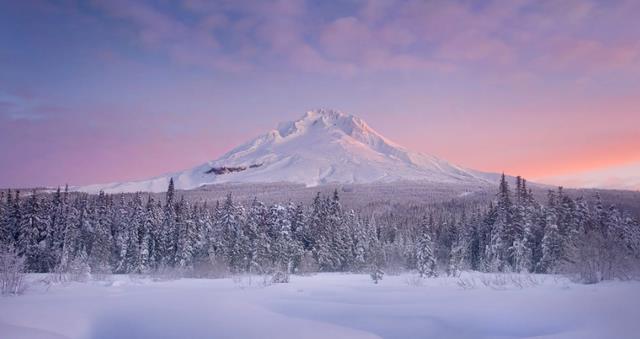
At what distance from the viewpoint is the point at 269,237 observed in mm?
50031

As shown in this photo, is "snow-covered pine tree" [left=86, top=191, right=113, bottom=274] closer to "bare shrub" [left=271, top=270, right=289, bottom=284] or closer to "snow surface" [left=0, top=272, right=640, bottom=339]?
"bare shrub" [left=271, top=270, right=289, bottom=284]

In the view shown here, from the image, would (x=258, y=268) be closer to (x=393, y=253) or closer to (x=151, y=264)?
(x=151, y=264)

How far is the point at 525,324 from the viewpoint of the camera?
33.8ft

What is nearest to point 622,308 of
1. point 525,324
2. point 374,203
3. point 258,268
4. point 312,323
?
point 525,324

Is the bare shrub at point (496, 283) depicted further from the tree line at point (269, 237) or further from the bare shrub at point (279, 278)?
the tree line at point (269, 237)

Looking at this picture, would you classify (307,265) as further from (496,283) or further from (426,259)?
(496,283)

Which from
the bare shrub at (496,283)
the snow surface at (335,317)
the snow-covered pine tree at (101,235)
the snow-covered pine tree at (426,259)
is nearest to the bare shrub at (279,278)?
the snow surface at (335,317)

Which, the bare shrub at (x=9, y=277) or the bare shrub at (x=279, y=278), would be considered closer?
the bare shrub at (x=9, y=277)

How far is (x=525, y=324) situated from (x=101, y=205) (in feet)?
204

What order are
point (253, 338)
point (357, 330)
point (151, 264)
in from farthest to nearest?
point (151, 264), point (357, 330), point (253, 338)

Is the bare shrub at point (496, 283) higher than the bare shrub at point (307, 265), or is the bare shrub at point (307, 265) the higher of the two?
the bare shrub at point (496, 283)

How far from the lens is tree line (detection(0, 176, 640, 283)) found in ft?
145

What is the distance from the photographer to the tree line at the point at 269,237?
4425 cm

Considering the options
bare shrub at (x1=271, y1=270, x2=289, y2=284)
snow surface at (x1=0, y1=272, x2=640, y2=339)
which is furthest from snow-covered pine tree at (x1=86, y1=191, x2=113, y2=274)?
snow surface at (x1=0, y1=272, x2=640, y2=339)
